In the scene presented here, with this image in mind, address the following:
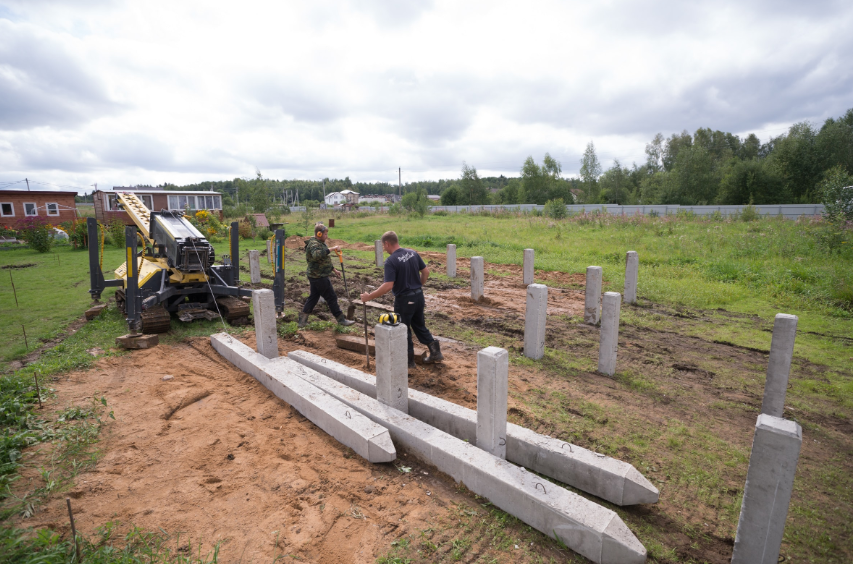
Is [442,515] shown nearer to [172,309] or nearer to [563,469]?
[563,469]

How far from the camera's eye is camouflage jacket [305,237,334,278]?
25.9ft

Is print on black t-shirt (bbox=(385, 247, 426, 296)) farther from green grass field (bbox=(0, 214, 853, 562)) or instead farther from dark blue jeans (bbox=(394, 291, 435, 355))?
green grass field (bbox=(0, 214, 853, 562))

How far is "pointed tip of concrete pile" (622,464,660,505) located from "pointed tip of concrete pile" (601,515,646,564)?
0.56 metres

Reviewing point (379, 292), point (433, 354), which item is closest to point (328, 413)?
point (379, 292)

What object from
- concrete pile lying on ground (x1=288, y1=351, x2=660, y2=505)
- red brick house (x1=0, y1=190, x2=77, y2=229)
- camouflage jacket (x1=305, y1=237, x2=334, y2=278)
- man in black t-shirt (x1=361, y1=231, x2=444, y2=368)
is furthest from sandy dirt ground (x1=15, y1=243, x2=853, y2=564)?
red brick house (x1=0, y1=190, x2=77, y2=229)

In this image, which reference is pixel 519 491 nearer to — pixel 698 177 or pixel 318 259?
pixel 318 259

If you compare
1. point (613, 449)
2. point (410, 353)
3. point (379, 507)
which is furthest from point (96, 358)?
point (613, 449)

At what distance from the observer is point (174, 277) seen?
8.63 metres

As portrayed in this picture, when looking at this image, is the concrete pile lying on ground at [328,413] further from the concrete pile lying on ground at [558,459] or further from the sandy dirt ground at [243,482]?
the concrete pile lying on ground at [558,459]

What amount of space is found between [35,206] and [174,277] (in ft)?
105

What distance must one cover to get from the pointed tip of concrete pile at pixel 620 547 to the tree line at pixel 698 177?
20236 mm

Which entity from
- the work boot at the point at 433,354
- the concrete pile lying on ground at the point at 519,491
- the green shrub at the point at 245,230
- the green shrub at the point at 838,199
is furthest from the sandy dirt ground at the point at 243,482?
the green shrub at the point at 245,230

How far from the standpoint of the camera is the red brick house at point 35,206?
29156 mm

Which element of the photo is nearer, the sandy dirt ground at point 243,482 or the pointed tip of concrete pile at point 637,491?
the sandy dirt ground at point 243,482
